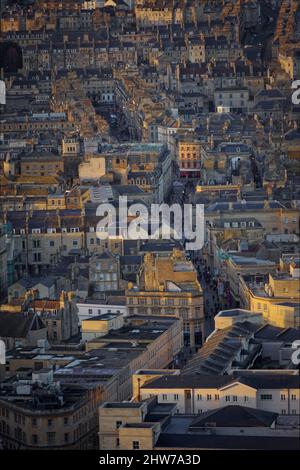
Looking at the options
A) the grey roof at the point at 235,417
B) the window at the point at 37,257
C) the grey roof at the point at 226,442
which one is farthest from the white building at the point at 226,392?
the window at the point at 37,257

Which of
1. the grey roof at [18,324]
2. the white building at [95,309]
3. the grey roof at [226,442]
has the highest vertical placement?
the grey roof at [226,442]

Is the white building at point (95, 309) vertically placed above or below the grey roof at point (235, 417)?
below

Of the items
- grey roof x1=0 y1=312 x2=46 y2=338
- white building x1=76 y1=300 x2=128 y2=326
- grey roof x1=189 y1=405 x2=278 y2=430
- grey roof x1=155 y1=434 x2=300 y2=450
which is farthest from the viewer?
white building x1=76 y1=300 x2=128 y2=326

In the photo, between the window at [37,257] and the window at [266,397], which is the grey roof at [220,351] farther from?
the window at [37,257]

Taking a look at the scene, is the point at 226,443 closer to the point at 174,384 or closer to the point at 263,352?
the point at 174,384

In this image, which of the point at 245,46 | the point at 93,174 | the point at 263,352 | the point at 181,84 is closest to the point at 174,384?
the point at 263,352

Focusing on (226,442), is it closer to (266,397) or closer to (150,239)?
(266,397)

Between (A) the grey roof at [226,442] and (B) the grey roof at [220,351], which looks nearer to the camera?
(A) the grey roof at [226,442]

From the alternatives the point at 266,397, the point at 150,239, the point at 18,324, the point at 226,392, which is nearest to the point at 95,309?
the point at 18,324

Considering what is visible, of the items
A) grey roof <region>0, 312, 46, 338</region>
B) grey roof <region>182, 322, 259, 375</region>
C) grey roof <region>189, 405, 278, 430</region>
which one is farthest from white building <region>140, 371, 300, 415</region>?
grey roof <region>0, 312, 46, 338</region>

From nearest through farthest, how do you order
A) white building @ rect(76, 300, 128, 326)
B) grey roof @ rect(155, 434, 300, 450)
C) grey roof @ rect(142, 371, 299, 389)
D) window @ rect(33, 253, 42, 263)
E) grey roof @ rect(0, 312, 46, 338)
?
grey roof @ rect(155, 434, 300, 450), grey roof @ rect(142, 371, 299, 389), grey roof @ rect(0, 312, 46, 338), white building @ rect(76, 300, 128, 326), window @ rect(33, 253, 42, 263)

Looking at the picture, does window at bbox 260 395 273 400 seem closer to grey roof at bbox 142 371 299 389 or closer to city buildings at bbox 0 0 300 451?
city buildings at bbox 0 0 300 451

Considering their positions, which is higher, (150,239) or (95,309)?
(150,239)
